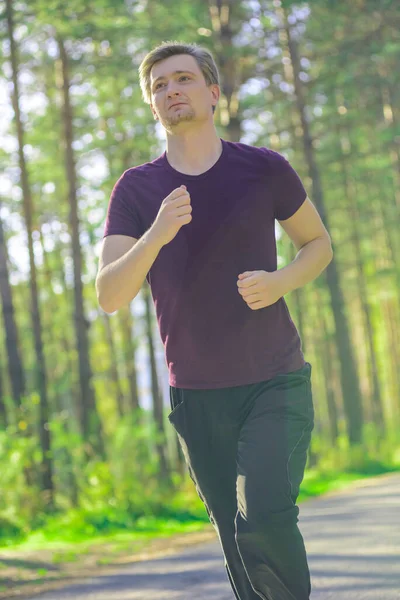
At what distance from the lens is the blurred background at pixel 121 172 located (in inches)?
586

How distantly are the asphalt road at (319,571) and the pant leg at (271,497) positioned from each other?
8.39 feet

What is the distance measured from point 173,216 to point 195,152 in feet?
1.87

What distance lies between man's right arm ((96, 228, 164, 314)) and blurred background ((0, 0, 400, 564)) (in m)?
9.57

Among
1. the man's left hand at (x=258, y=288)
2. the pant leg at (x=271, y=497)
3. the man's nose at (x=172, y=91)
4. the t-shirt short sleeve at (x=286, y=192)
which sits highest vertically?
the man's nose at (x=172, y=91)

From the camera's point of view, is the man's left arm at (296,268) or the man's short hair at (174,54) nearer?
the man's left arm at (296,268)

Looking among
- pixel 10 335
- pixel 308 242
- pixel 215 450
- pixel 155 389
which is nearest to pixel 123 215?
pixel 308 242

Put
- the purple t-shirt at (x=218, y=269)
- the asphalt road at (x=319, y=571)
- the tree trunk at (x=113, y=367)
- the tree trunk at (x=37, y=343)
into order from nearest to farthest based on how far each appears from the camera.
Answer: the purple t-shirt at (x=218, y=269)
the asphalt road at (x=319, y=571)
the tree trunk at (x=37, y=343)
the tree trunk at (x=113, y=367)

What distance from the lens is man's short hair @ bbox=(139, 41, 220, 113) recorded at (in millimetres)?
3924

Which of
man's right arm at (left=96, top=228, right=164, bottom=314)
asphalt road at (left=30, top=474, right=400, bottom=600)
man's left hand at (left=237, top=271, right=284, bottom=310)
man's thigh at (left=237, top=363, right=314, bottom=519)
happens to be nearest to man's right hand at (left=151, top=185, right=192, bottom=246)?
man's right arm at (left=96, top=228, right=164, bottom=314)

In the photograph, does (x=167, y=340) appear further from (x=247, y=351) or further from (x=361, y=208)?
(x=361, y=208)

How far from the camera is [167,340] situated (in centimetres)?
381

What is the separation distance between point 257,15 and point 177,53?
56.5 feet

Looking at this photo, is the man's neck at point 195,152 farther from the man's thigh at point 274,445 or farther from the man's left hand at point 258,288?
the man's thigh at point 274,445

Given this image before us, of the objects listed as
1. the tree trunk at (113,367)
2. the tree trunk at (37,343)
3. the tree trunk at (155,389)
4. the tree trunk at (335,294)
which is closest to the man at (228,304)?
the tree trunk at (37,343)
